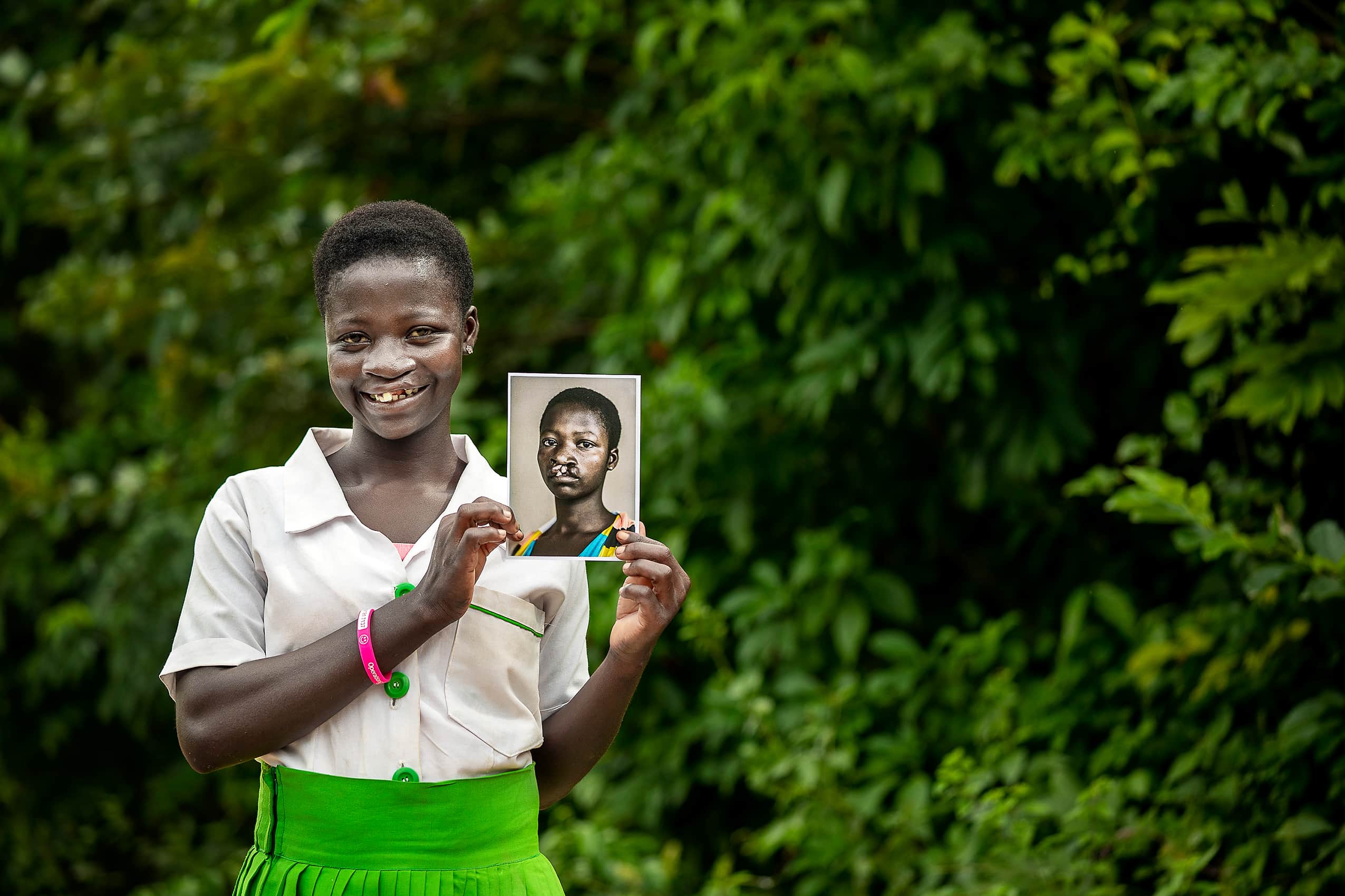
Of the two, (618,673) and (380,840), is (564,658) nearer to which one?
(618,673)

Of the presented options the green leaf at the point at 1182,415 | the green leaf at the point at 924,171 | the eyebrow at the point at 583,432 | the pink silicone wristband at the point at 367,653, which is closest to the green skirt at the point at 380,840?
the pink silicone wristband at the point at 367,653

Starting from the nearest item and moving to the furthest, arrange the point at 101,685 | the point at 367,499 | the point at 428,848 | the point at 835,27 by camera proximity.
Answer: the point at 428,848, the point at 367,499, the point at 835,27, the point at 101,685

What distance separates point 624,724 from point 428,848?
2.64m

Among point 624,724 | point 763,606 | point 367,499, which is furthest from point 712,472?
point 367,499

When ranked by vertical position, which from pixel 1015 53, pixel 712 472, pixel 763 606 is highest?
pixel 1015 53

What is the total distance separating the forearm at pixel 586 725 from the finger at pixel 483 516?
277 millimetres

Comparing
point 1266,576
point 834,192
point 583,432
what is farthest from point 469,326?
point 834,192

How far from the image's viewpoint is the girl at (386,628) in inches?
62.1

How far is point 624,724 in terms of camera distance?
13.9ft

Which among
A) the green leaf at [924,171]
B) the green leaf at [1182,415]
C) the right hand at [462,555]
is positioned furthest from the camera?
the green leaf at [924,171]

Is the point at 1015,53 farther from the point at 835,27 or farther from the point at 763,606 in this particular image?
the point at 763,606

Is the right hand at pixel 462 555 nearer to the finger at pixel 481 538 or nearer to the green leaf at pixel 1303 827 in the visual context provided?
the finger at pixel 481 538

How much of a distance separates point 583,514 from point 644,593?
13cm

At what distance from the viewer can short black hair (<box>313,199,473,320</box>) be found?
5.56 feet
